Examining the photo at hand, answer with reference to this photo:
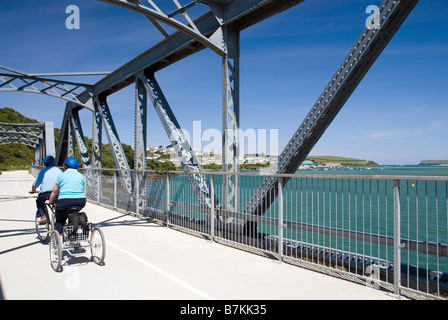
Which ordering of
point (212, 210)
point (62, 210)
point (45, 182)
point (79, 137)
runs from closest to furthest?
point (62, 210)
point (45, 182)
point (212, 210)
point (79, 137)

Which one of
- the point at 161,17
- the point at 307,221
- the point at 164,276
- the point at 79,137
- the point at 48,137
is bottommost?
the point at 164,276

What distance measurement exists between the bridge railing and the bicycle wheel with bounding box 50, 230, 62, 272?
2997 millimetres

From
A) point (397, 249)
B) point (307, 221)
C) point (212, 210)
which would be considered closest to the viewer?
point (397, 249)

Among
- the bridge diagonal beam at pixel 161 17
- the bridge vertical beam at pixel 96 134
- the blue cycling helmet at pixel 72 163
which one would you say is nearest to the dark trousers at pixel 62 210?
the blue cycling helmet at pixel 72 163

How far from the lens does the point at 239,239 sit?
673 centimetres

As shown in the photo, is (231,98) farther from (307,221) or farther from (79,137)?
(79,137)

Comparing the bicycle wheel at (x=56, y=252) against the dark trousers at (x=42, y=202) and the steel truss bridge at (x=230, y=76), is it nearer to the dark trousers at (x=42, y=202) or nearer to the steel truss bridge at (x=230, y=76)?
the dark trousers at (x=42, y=202)

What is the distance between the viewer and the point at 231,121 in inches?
303

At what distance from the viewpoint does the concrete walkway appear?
13.5 feet

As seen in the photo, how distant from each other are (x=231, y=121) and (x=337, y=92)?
2735mm

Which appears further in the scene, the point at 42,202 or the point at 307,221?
the point at 42,202

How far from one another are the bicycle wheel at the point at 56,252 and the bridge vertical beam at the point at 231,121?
11.5 ft

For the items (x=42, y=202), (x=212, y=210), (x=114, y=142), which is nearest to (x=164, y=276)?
(x=212, y=210)

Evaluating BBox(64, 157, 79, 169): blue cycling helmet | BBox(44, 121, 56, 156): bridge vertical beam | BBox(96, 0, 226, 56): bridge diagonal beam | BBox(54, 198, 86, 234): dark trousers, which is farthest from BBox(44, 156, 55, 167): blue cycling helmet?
BBox(44, 121, 56, 156): bridge vertical beam
